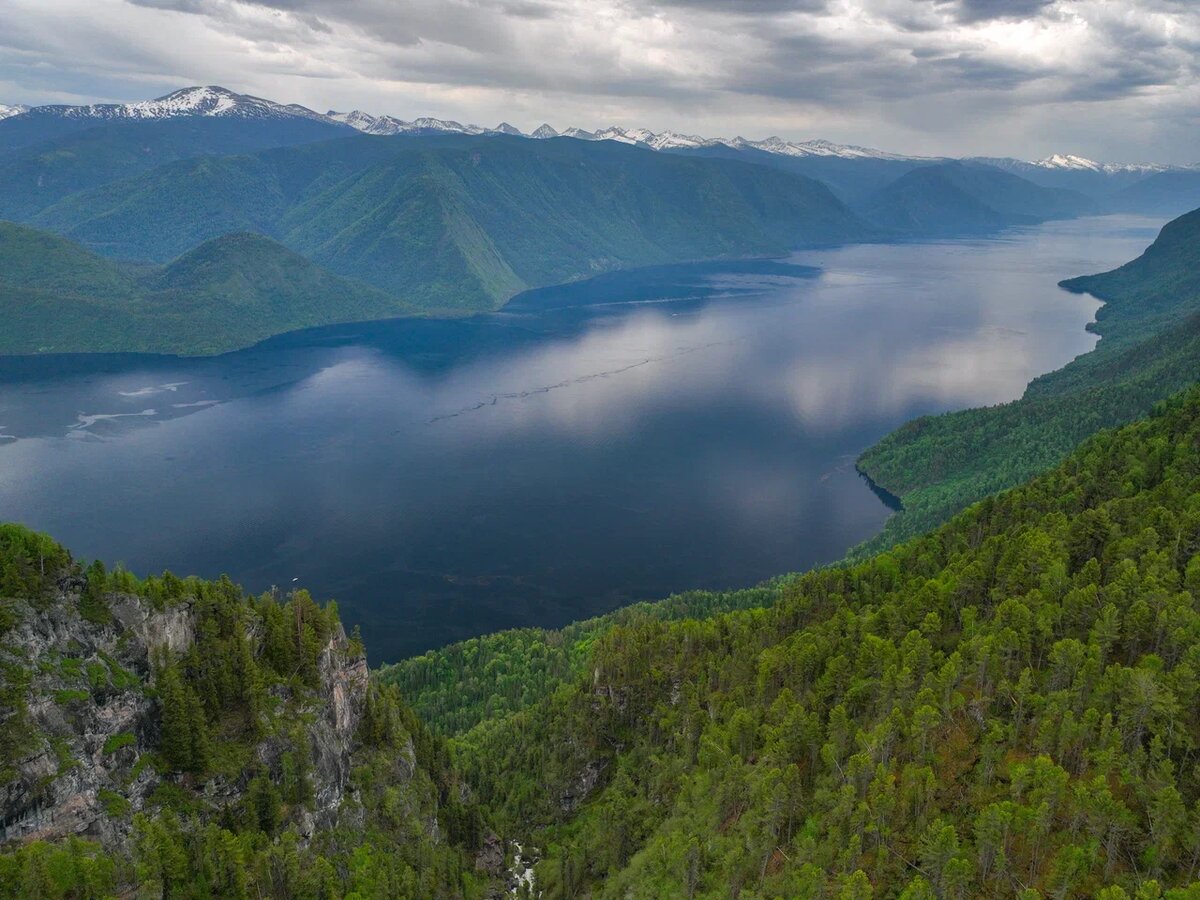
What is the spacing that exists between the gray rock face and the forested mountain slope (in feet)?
153

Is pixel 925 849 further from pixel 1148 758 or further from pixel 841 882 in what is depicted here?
pixel 1148 758

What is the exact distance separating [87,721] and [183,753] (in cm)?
1038

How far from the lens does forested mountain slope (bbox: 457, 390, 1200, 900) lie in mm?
66812

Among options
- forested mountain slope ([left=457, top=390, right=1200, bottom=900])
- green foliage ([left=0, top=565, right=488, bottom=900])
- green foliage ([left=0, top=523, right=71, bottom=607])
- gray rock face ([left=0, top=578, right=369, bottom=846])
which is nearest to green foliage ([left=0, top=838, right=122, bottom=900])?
green foliage ([left=0, top=565, right=488, bottom=900])

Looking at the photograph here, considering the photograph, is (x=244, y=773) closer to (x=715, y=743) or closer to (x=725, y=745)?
(x=715, y=743)

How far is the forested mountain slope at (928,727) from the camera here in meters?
66.8

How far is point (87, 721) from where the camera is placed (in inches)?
3221

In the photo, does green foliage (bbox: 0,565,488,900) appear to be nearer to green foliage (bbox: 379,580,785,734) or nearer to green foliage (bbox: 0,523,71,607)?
green foliage (bbox: 0,523,71,607)

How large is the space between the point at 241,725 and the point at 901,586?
9363 centimetres

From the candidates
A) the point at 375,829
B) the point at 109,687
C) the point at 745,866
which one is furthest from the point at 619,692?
the point at 109,687

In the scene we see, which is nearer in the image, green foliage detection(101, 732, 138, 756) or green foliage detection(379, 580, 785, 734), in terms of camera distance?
green foliage detection(101, 732, 138, 756)

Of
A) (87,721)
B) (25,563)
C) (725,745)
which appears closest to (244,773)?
(87,721)

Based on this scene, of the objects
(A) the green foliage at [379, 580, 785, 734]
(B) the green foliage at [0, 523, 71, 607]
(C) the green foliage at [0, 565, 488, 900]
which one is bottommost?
(A) the green foliage at [379, 580, 785, 734]

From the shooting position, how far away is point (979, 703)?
8281 centimetres
